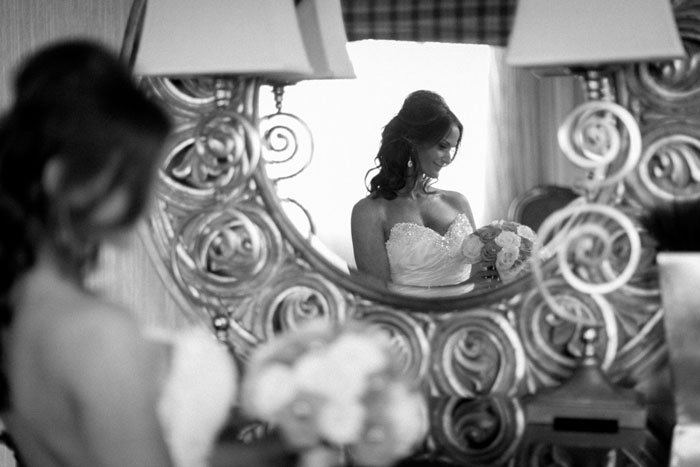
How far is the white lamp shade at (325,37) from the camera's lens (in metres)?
1.73

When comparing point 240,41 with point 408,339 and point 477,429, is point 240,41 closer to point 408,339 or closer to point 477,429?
point 408,339

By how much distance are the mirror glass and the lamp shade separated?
10 cm

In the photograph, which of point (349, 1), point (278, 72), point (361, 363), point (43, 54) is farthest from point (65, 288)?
point (349, 1)

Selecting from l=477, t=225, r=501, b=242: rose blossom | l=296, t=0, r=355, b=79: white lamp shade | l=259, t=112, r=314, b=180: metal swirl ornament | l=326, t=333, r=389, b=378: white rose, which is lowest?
l=326, t=333, r=389, b=378: white rose

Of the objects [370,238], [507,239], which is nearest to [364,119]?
[370,238]

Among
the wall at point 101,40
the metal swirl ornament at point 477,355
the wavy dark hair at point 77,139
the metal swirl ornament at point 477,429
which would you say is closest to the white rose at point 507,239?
the metal swirl ornament at point 477,355

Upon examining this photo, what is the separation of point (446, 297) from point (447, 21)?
1.36ft

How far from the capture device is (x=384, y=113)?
5.57ft

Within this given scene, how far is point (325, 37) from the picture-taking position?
1.75 m

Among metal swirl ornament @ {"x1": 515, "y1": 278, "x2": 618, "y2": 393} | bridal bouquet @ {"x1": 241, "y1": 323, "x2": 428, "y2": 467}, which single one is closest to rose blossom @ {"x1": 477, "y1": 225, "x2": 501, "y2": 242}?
metal swirl ornament @ {"x1": 515, "y1": 278, "x2": 618, "y2": 393}

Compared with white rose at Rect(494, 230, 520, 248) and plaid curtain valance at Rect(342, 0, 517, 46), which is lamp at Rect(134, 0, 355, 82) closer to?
plaid curtain valance at Rect(342, 0, 517, 46)

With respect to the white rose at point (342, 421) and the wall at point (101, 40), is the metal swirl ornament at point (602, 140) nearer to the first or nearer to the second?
the white rose at point (342, 421)

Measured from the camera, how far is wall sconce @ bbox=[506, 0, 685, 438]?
1521mm

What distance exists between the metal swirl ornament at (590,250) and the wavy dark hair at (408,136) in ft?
0.69
